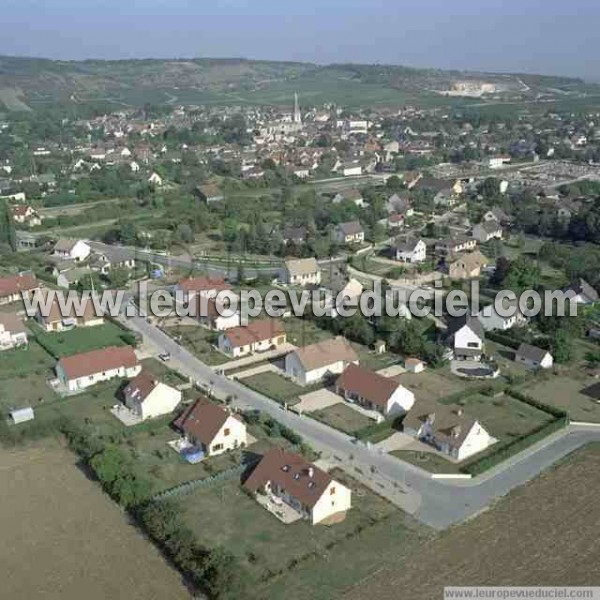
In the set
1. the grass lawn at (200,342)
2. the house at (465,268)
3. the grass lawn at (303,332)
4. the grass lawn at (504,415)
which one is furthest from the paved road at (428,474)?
the house at (465,268)

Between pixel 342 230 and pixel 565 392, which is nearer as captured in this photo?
pixel 565 392

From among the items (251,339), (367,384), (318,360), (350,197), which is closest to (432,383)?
(367,384)

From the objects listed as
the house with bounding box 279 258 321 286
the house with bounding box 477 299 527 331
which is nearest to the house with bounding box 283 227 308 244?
the house with bounding box 279 258 321 286

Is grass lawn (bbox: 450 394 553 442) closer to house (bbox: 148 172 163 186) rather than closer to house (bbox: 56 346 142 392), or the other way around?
house (bbox: 56 346 142 392)

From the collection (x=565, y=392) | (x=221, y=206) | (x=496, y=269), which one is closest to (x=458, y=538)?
(x=565, y=392)

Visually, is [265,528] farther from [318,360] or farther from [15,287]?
[15,287]

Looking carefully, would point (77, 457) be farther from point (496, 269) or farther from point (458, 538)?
point (496, 269)
